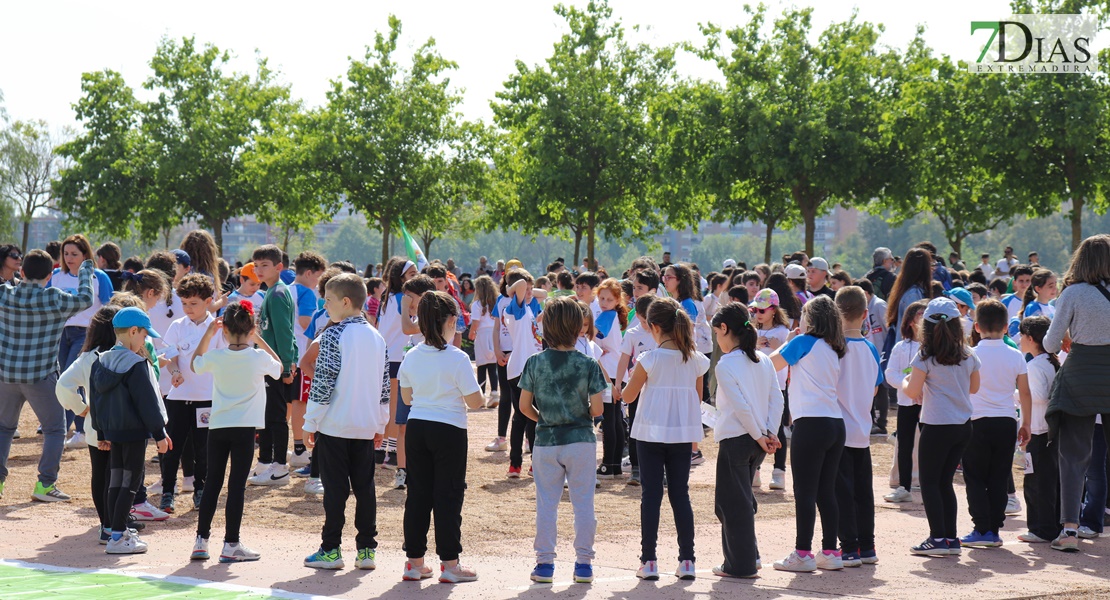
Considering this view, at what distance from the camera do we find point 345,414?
6812 mm

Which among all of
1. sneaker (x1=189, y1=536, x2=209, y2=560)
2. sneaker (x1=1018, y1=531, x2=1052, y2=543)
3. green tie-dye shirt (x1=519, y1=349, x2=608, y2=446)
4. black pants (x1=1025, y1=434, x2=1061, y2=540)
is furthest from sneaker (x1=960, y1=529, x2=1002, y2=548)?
sneaker (x1=189, y1=536, x2=209, y2=560)

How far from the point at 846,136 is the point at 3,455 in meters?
23.6

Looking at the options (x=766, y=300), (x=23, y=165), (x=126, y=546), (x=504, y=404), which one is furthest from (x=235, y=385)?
(x=23, y=165)

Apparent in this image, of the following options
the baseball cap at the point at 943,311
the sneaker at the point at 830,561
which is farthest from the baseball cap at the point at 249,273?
the baseball cap at the point at 943,311

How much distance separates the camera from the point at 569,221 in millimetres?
37062

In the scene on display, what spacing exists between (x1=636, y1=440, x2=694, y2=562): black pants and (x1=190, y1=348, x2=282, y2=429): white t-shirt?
252cm

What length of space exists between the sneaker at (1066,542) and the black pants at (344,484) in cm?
463

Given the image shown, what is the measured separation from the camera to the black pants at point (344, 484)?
270 inches

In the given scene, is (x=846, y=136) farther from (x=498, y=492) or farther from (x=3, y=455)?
(x=3, y=455)

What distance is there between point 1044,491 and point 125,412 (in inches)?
249

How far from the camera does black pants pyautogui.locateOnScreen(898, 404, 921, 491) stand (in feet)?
31.3

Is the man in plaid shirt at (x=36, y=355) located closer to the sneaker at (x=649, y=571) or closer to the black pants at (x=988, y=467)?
the sneaker at (x=649, y=571)

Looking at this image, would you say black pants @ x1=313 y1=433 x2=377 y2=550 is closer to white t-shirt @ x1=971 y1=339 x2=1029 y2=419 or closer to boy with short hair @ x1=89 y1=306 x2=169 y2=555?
boy with short hair @ x1=89 y1=306 x2=169 y2=555

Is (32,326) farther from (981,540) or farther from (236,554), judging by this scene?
(981,540)
